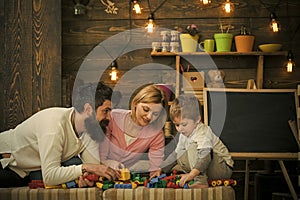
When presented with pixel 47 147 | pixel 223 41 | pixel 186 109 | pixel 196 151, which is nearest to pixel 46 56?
pixel 223 41

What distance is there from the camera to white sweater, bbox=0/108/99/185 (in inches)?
106

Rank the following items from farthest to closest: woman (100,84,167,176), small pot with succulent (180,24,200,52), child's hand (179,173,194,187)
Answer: small pot with succulent (180,24,200,52) < woman (100,84,167,176) < child's hand (179,173,194,187)

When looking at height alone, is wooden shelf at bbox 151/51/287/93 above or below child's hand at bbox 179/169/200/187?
above

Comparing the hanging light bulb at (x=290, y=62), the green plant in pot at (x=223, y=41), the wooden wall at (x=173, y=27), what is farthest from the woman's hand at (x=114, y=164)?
the hanging light bulb at (x=290, y=62)

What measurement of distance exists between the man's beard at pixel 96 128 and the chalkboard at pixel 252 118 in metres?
1.36

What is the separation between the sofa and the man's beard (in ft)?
2.11

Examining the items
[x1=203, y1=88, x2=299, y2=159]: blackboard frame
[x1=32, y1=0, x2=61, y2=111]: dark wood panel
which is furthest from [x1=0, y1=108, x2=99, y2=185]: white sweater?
[x1=203, y1=88, x2=299, y2=159]: blackboard frame

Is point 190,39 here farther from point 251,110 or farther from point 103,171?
point 103,171

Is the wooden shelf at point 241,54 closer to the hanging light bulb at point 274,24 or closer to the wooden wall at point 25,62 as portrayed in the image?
the hanging light bulb at point 274,24

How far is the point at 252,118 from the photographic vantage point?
4.52 metres

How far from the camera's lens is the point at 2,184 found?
311cm

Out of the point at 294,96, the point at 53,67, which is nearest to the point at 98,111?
the point at 53,67

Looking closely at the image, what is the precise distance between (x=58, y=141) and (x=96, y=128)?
39 centimetres

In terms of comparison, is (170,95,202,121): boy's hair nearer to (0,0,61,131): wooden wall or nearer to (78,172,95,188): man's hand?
(78,172,95,188): man's hand
